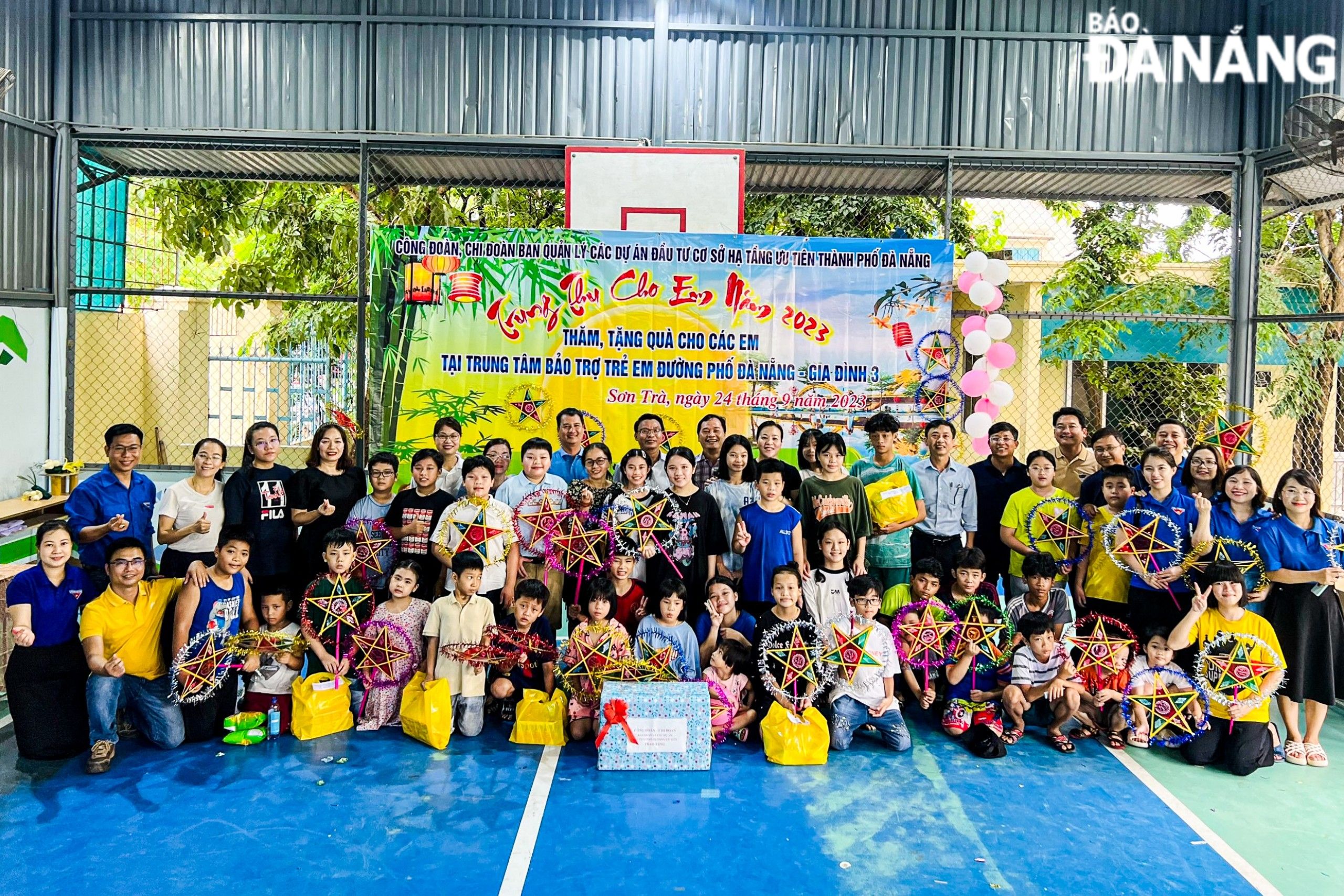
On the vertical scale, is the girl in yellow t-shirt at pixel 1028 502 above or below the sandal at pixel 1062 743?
above

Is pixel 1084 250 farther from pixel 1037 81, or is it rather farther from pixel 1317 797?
pixel 1317 797

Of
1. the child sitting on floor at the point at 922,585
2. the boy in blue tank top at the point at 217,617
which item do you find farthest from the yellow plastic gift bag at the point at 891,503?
the boy in blue tank top at the point at 217,617

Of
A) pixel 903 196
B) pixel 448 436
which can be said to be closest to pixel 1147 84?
pixel 903 196

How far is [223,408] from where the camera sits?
40.7 feet

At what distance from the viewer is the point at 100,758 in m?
4.60

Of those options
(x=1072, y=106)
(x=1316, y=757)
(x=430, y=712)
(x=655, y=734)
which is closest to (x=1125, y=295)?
(x=1072, y=106)

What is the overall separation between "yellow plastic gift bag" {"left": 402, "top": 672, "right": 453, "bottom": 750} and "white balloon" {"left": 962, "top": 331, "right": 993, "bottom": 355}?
4.40 meters

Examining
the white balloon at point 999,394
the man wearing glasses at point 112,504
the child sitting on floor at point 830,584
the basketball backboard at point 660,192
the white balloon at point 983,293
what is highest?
the basketball backboard at point 660,192

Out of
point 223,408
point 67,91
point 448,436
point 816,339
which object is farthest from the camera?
Answer: point 223,408

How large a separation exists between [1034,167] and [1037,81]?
0.73 meters

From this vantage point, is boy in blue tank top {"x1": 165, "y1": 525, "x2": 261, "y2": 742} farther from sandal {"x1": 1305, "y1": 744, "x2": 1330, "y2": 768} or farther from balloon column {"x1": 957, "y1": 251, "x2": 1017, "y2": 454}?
sandal {"x1": 1305, "y1": 744, "x2": 1330, "y2": 768}

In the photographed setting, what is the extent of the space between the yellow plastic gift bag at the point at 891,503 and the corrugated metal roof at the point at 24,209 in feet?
20.7

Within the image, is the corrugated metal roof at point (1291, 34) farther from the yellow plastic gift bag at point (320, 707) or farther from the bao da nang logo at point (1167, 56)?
the yellow plastic gift bag at point (320, 707)

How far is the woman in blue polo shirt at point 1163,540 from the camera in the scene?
17.0ft
